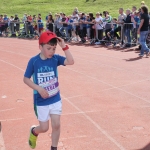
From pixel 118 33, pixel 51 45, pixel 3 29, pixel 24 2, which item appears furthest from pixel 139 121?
pixel 24 2

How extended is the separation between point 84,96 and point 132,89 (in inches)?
56.5

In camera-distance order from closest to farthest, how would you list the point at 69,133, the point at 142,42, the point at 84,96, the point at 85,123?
the point at 69,133 < the point at 85,123 < the point at 84,96 < the point at 142,42

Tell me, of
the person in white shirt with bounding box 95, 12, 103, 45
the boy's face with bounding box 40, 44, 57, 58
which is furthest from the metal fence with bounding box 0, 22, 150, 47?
the boy's face with bounding box 40, 44, 57, 58

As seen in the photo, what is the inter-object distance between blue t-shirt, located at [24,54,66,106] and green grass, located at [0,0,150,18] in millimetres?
38297

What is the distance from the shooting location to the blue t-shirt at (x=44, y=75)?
5.29m

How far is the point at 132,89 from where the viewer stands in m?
9.98

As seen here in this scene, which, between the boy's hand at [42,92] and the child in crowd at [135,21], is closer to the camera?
the boy's hand at [42,92]

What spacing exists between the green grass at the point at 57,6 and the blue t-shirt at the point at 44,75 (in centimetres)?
3830

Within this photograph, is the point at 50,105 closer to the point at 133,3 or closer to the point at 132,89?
the point at 132,89

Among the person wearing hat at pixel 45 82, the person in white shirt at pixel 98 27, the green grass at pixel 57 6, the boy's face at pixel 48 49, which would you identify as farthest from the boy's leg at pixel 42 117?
the green grass at pixel 57 6

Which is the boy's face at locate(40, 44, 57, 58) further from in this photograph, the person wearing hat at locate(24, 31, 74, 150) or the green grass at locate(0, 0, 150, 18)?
the green grass at locate(0, 0, 150, 18)

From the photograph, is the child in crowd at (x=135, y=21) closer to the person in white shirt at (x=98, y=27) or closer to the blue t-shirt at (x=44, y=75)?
the person in white shirt at (x=98, y=27)

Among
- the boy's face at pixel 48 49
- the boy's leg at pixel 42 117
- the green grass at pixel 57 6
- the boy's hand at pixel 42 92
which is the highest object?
the green grass at pixel 57 6

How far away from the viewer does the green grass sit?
46.2 m
